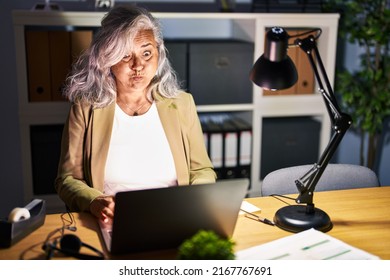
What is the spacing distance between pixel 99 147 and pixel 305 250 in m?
0.77

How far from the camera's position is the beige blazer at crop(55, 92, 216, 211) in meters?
1.73

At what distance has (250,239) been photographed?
143 cm

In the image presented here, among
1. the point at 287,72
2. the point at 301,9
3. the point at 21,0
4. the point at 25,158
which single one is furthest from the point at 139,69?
the point at 301,9

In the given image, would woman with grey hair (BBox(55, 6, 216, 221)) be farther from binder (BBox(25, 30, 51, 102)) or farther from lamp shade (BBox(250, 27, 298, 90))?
binder (BBox(25, 30, 51, 102))

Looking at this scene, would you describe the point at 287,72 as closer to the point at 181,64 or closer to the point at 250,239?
the point at 250,239

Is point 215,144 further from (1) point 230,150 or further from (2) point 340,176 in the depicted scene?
(2) point 340,176

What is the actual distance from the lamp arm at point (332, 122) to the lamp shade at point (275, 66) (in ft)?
0.21

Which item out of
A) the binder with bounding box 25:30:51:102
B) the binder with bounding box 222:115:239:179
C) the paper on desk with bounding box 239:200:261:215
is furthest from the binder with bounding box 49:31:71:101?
the paper on desk with bounding box 239:200:261:215

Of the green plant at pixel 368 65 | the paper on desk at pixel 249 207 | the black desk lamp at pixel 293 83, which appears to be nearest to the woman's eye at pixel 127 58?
Answer: the black desk lamp at pixel 293 83

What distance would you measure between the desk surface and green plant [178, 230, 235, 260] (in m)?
0.18

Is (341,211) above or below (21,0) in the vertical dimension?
below

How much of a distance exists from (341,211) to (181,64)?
1341mm

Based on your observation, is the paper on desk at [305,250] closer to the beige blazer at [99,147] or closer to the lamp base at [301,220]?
the lamp base at [301,220]

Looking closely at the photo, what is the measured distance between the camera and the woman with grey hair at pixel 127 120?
1.80m
